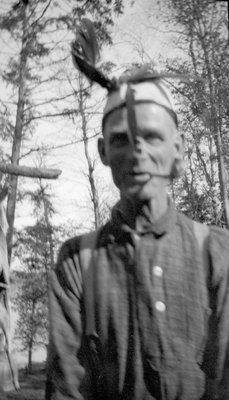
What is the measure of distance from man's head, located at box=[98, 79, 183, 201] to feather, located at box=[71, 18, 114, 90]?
0.37 ft

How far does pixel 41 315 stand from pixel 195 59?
13.4 metres

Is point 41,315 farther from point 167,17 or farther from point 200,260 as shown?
point 200,260

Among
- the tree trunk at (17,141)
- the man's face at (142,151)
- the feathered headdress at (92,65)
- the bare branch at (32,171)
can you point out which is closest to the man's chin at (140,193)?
the man's face at (142,151)

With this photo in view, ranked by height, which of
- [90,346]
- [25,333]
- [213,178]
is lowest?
[25,333]

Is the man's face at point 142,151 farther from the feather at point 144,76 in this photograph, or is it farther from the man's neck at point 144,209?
the feather at point 144,76

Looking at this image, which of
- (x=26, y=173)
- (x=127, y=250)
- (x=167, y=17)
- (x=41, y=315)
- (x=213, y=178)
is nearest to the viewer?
(x=127, y=250)

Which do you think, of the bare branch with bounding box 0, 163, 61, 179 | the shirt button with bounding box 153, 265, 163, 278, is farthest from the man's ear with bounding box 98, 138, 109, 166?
the bare branch with bounding box 0, 163, 61, 179

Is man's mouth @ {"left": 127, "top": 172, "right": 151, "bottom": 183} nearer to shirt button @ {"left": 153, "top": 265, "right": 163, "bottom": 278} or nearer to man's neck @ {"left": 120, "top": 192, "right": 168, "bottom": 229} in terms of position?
man's neck @ {"left": 120, "top": 192, "right": 168, "bottom": 229}

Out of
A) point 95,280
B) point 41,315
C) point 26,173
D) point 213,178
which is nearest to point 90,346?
point 95,280

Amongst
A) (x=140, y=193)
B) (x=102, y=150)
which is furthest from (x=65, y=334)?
(x=102, y=150)

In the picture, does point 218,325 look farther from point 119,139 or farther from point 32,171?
point 32,171

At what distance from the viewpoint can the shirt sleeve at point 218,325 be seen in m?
1.09

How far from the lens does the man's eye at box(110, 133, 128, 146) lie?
1171mm

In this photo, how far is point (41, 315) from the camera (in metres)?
18.9
